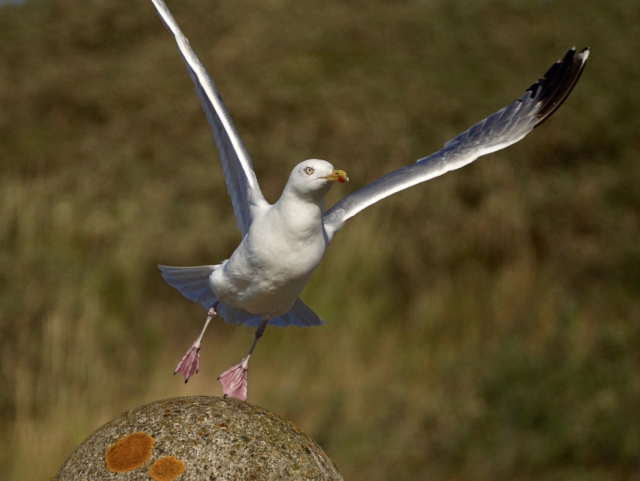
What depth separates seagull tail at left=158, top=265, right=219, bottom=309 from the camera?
639 cm

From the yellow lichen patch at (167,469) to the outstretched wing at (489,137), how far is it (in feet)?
7.50

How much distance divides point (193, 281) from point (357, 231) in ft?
31.3

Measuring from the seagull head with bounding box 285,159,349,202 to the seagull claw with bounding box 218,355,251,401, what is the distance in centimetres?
133

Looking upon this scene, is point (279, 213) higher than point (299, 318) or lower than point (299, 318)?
higher

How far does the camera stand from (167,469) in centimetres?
426

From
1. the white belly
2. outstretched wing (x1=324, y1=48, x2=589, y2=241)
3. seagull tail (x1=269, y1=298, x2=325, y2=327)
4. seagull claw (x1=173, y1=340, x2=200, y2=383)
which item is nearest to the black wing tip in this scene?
outstretched wing (x1=324, y1=48, x2=589, y2=241)

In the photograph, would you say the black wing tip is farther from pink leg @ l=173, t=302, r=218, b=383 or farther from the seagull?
pink leg @ l=173, t=302, r=218, b=383

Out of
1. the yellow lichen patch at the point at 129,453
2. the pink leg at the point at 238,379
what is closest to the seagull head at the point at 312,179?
the pink leg at the point at 238,379

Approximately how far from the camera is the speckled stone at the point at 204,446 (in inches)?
169

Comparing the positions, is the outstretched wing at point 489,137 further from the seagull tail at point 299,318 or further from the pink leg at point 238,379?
the pink leg at point 238,379

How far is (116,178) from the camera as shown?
1883cm

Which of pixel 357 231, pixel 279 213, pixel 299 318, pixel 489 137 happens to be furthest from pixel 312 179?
pixel 357 231

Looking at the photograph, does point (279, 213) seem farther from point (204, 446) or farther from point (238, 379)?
point (204, 446)

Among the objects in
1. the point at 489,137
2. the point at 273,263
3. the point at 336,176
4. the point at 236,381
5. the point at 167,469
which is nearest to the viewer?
the point at 167,469
